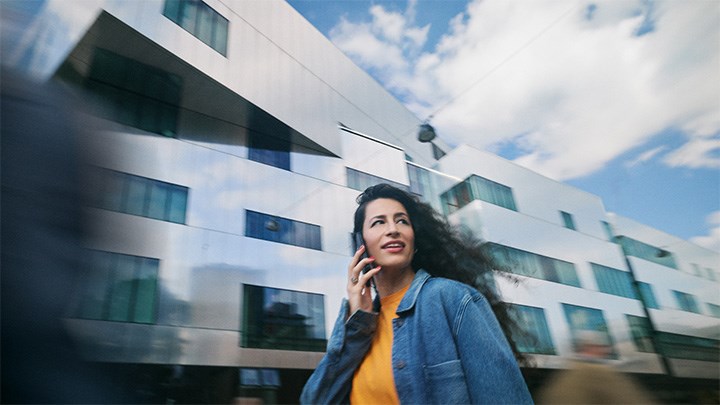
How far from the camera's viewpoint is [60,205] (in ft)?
1.38

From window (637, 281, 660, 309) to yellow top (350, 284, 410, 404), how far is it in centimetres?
166

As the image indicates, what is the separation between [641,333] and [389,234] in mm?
1592

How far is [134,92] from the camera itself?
1390 mm

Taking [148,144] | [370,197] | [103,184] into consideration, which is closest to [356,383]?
[370,197]

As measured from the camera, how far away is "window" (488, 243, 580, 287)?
187 cm

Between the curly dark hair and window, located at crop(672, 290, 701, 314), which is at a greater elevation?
the curly dark hair

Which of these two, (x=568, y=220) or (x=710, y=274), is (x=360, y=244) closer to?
(x=568, y=220)

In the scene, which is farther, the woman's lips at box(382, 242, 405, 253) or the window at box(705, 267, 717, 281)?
the window at box(705, 267, 717, 281)

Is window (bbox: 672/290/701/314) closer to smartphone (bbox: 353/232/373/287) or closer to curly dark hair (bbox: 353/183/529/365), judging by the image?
curly dark hair (bbox: 353/183/529/365)

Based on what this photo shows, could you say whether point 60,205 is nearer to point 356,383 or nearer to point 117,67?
point 356,383

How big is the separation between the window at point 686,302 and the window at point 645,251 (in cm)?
17

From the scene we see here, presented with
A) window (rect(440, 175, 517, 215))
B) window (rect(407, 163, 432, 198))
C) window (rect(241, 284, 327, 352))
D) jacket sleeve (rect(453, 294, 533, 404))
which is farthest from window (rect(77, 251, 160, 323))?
window (rect(440, 175, 517, 215))

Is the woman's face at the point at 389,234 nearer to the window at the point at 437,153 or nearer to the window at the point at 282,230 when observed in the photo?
the window at the point at 282,230

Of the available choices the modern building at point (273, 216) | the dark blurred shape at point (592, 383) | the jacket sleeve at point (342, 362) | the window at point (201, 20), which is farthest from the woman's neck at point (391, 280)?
the window at point (201, 20)
